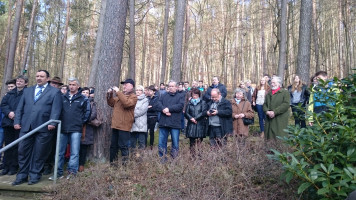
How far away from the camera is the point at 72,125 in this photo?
5555 mm

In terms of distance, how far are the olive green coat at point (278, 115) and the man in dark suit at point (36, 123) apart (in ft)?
14.9

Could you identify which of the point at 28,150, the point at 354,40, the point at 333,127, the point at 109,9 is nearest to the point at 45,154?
the point at 28,150

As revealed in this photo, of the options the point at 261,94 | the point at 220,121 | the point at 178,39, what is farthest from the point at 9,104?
the point at 261,94

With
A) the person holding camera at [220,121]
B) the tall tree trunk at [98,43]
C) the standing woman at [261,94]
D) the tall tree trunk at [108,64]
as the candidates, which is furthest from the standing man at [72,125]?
the tall tree trunk at [98,43]

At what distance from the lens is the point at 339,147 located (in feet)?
9.98

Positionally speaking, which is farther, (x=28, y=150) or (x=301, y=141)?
(x=28, y=150)

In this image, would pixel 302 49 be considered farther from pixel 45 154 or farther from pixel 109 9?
pixel 45 154

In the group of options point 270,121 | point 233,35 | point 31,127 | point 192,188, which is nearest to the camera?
point 192,188

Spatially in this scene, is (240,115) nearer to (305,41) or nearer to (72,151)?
(72,151)

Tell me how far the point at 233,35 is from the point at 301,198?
27.6 metres

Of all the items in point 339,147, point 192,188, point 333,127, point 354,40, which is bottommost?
point 192,188

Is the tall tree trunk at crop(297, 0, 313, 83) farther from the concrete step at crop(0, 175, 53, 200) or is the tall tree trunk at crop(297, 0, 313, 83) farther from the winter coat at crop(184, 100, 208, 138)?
the concrete step at crop(0, 175, 53, 200)

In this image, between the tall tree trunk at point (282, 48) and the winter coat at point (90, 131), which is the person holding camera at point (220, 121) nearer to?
the winter coat at point (90, 131)

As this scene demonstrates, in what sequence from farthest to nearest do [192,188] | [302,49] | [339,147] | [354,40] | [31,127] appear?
[354,40] < [302,49] < [31,127] < [192,188] < [339,147]
